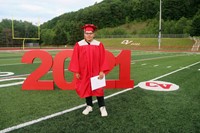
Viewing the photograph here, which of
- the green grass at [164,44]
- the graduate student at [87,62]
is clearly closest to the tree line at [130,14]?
the green grass at [164,44]

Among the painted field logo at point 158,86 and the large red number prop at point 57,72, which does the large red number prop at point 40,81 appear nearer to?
the large red number prop at point 57,72

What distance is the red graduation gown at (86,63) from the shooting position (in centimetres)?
393

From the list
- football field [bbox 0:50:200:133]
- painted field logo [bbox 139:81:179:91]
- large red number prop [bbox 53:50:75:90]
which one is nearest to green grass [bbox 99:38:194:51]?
painted field logo [bbox 139:81:179:91]

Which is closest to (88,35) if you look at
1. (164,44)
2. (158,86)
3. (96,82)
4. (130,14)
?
(96,82)

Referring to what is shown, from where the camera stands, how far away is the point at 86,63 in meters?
3.95

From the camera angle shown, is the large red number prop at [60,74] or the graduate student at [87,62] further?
the large red number prop at [60,74]

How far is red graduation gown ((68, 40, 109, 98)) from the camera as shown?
3.93m

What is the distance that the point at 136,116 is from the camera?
3.84 metres

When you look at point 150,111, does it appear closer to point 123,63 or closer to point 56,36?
point 123,63

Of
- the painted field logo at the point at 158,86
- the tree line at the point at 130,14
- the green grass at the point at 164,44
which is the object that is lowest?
the painted field logo at the point at 158,86

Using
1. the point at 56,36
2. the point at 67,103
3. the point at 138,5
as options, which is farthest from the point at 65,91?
the point at 138,5

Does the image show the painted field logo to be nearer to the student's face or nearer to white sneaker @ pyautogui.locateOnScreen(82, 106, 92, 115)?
white sneaker @ pyautogui.locateOnScreen(82, 106, 92, 115)

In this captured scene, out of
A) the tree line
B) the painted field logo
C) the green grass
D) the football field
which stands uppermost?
the tree line

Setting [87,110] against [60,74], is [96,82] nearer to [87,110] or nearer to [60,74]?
[87,110]
